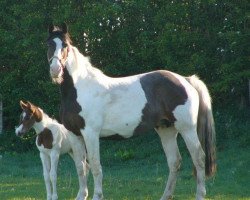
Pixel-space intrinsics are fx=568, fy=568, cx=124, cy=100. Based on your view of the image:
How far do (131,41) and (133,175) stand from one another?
24.0ft

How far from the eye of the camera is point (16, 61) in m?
22.3

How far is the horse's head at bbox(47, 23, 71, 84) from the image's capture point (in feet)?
25.9

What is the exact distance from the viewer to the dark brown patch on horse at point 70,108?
799 centimetres

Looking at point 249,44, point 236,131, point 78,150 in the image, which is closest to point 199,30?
point 249,44

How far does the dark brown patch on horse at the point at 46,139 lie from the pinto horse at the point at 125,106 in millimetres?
2576

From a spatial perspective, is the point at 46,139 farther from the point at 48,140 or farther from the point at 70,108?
the point at 70,108

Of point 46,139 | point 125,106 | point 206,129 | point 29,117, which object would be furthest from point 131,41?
point 125,106

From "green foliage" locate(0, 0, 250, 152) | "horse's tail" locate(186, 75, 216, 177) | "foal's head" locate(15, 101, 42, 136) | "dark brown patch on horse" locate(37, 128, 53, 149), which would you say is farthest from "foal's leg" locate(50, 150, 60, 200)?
"green foliage" locate(0, 0, 250, 152)

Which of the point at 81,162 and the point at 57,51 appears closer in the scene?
the point at 57,51

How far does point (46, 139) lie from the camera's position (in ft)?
35.2

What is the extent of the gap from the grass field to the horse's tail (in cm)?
91

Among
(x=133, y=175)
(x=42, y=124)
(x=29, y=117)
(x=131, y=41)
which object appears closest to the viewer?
(x=42, y=124)

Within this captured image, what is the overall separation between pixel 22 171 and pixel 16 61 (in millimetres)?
8162

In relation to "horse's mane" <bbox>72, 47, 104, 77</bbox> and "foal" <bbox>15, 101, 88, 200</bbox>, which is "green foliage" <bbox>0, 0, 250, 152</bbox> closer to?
"foal" <bbox>15, 101, 88, 200</bbox>
